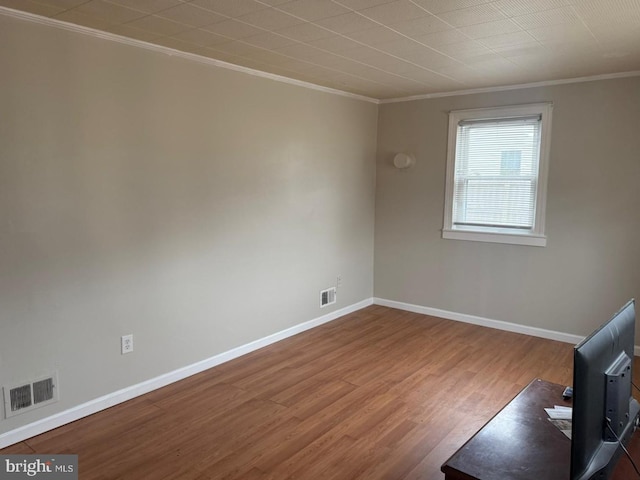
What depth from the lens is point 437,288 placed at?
512 centimetres

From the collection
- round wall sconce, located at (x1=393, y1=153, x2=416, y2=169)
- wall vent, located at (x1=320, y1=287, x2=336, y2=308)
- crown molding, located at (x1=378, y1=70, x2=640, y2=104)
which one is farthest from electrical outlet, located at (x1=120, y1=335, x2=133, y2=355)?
crown molding, located at (x1=378, y1=70, x2=640, y2=104)

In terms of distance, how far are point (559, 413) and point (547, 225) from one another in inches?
121

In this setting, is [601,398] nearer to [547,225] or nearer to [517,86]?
[547,225]

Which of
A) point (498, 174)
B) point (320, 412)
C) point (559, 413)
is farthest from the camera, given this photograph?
point (498, 174)

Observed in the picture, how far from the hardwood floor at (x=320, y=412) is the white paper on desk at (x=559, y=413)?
3.24 feet

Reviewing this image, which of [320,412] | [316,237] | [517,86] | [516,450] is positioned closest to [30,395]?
[320,412]

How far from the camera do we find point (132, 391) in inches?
127

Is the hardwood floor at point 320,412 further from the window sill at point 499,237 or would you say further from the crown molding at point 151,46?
the crown molding at point 151,46

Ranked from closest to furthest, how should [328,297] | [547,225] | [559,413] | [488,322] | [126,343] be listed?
[559,413] < [126,343] < [547,225] < [488,322] < [328,297]

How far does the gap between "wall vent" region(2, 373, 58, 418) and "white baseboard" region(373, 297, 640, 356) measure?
3.61 metres

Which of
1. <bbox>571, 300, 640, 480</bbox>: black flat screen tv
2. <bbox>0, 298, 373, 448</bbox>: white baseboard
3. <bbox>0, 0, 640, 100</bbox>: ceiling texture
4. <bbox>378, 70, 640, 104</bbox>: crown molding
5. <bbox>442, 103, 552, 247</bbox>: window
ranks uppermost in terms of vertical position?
<bbox>378, 70, 640, 104</bbox>: crown molding

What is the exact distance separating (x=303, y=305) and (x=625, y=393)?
11.5 feet

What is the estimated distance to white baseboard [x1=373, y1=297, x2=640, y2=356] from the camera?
4.37m

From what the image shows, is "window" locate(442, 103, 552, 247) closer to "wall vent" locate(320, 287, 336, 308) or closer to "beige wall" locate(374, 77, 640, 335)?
"beige wall" locate(374, 77, 640, 335)
